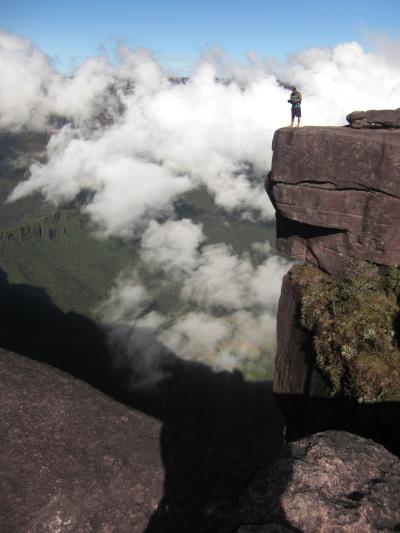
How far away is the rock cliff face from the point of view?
23.5 meters

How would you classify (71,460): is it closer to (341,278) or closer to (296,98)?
(341,278)

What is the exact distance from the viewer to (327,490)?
12.3 metres

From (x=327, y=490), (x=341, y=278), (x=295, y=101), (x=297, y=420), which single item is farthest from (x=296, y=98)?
(x=327, y=490)

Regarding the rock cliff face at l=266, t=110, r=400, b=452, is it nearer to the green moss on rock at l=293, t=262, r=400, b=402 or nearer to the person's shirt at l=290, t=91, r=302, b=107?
the green moss on rock at l=293, t=262, r=400, b=402

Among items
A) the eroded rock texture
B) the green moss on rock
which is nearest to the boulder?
the eroded rock texture

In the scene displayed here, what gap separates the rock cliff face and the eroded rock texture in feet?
0.25

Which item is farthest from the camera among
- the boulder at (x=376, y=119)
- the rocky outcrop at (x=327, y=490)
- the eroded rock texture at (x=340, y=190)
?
the boulder at (x=376, y=119)

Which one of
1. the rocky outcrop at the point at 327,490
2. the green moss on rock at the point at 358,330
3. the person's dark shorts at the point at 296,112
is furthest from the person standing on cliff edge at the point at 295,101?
the rocky outcrop at the point at 327,490

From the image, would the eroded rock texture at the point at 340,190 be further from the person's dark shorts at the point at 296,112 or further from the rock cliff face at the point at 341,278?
the person's dark shorts at the point at 296,112

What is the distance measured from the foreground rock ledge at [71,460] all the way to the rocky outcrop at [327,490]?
8761mm

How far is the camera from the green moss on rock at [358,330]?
2278 centimetres

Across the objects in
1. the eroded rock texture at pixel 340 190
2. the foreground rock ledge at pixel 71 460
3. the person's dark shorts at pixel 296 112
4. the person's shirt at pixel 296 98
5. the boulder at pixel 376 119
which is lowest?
the foreground rock ledge at pixel 71 460

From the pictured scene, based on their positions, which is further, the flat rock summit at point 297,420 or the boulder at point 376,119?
the boulder at point 376,119

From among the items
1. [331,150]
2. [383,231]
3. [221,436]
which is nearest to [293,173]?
[331,150]
